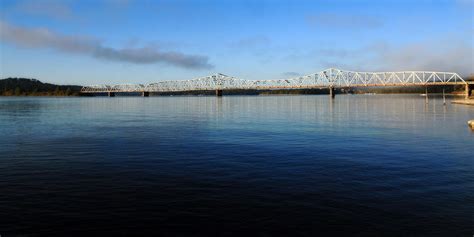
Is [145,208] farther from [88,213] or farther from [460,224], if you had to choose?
[460,224]

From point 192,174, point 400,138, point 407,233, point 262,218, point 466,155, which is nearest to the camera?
point 407,233

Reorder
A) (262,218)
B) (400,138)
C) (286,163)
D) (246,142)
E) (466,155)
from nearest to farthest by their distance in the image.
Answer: (262,218), (286,163), (466,155), (246,142), (400,138)

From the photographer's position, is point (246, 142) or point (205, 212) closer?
point (205, 212)

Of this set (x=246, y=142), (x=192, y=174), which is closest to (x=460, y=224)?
(x=192, y=174)

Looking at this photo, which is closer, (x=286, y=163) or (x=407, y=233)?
(x=407, y=233)

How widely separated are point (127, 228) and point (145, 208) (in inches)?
70.9

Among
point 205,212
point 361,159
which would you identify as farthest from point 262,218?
point 361,159

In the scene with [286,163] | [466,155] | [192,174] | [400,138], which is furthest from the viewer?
[400,138]

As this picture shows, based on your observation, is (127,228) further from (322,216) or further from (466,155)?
(466,155)

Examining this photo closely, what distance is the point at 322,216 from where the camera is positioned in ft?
40.8

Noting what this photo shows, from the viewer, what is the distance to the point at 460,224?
1171cm

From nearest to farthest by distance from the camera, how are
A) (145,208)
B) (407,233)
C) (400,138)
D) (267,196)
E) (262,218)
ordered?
1. (407,233)
2. (262,218)
3. (145,208)
4. (267,196)
5. (400,138)

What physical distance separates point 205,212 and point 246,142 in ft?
59.9

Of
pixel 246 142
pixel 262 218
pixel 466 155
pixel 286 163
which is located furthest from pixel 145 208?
pixel 466 155
